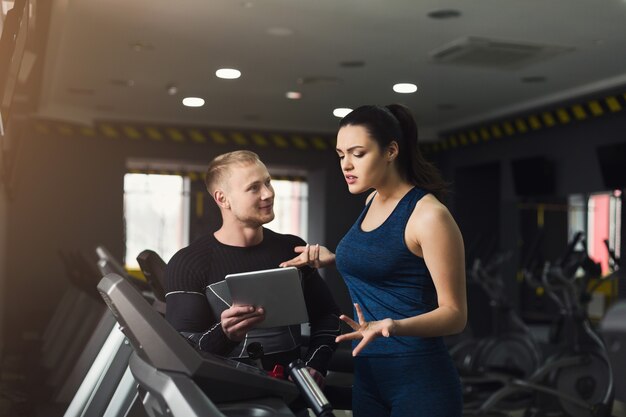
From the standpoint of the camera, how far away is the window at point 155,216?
1083 centimetres

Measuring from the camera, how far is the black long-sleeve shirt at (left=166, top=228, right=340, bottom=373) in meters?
1.97

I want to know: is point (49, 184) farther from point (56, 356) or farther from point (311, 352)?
point (311, 352)

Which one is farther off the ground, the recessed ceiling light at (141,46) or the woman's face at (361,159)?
the recessed ceiling light at (141,46)

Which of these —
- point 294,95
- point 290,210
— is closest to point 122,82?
point 294,95

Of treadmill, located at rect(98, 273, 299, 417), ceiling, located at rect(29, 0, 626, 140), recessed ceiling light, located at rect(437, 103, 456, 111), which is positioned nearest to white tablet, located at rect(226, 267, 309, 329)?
treadmill, located at rect(98, 273, 299, 417)

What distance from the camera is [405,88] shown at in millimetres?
7539

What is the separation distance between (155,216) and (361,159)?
9.76 meters

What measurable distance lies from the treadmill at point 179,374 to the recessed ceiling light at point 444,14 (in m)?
3.92

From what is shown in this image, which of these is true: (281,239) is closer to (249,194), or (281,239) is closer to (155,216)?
(249,194)

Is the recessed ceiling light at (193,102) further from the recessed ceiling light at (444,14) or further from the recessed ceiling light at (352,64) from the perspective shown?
the recessed ceiling light at (444,14)

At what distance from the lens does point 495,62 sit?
642 cm

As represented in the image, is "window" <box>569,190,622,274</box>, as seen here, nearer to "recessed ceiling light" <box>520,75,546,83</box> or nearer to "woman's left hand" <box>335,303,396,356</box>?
"recessed ceiling light" <box>520,75,546,83</box>

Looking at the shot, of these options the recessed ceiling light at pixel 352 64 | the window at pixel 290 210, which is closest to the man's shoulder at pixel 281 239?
the recessed ceiling light at pixel 352 64

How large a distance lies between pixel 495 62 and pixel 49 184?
5.57 m
